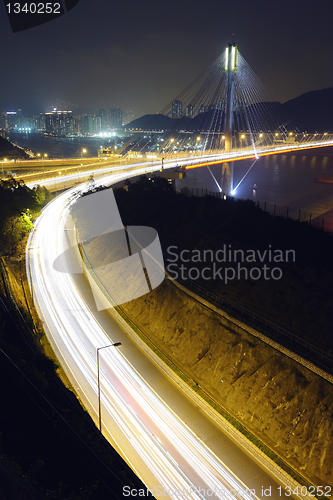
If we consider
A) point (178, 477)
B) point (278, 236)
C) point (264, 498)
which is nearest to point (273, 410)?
point (264, 498)

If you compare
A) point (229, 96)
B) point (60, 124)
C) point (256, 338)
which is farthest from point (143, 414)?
point (60, 124)

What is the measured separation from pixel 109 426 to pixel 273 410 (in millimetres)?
Result: 2945

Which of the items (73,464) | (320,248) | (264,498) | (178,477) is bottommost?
(264,498)

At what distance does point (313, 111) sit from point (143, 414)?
2191 inches

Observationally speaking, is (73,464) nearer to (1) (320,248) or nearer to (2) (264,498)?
(2) (264,498)

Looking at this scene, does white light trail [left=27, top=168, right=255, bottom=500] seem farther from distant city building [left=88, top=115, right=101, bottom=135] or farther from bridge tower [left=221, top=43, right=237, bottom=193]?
distant city building [left=88, top=115, right=101, bottom=135]

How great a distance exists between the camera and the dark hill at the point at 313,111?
164ft

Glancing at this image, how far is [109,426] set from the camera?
21.3 ft

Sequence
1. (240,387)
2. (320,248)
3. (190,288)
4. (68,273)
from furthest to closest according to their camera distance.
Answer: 1. (68,273)
2. (320,248)
3. (190,288)
4. (240,387)

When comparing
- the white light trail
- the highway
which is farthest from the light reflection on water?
the highway

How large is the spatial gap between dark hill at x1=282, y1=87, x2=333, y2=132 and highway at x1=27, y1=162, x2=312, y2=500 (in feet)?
159

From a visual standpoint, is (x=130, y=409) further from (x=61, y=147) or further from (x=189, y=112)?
(x=61, y=147)

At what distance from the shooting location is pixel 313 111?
52.8m

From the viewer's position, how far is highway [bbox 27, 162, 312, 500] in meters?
5.63
